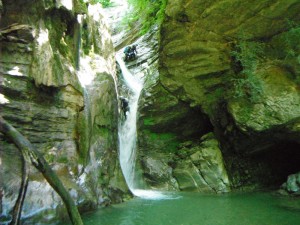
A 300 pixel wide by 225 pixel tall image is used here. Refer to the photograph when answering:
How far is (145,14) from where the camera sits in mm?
16375

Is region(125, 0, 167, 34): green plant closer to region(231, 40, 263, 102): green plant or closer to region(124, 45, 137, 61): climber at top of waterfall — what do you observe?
region(124, 45, 137, 61): climber at top of waterfall

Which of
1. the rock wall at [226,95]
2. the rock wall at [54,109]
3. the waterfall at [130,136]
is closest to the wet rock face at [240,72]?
the rock wall at [226,95]

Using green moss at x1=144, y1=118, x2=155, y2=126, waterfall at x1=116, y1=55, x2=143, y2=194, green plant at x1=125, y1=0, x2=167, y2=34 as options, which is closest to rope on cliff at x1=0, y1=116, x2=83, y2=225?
waterfall at x1=116, y1=55, x2=143, y2=194

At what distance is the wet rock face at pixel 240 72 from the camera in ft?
30.8

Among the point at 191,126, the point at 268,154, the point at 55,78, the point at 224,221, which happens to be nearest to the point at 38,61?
the point at 55,78

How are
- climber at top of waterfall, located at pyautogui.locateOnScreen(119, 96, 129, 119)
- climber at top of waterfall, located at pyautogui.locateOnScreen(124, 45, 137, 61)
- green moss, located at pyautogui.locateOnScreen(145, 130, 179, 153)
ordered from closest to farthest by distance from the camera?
green moss, located at pyautogui.locateOnScreen(145, 130, 179, 153), climber at top of waterfall, located at pyautogui.locateOnScreen(119, 96, 129, 119), climber at top of waterfall, located at pyautogui.locateOnScreen(124, 45, 137, 61)

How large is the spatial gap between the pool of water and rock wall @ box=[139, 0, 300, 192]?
203cm

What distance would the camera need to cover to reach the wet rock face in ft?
30.8

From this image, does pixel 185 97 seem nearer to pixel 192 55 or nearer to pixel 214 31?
pixel 192 55

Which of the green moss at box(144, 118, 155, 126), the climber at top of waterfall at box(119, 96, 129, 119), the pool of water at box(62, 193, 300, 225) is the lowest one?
the pool of water at box(62, 193, 300, 225)

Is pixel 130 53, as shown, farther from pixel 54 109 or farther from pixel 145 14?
pixel 54 109

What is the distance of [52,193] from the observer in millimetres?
6137

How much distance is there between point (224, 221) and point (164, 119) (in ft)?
19.9

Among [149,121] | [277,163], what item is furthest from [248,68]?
[277,163]
